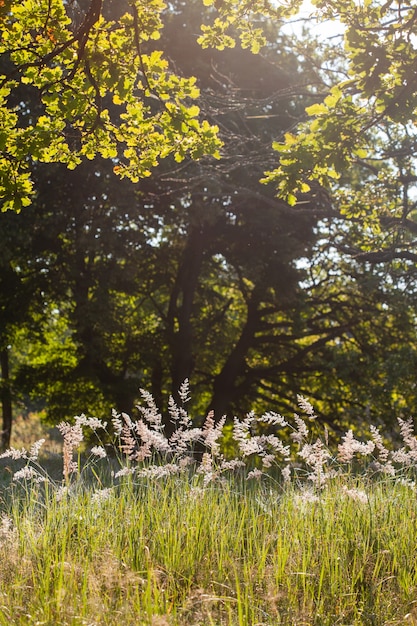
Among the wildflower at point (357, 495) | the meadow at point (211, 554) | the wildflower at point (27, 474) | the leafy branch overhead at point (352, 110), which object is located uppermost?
the leafy branch overhead at point (352, 110)

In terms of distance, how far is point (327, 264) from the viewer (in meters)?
21.4

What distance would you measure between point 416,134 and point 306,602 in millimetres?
11473

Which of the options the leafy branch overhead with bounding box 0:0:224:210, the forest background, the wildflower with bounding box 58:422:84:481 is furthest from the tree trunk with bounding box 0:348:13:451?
the wildflower with bounding box 58:422:84:481

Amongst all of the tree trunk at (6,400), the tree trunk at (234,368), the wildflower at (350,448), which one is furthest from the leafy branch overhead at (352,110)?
the tree trunk at (6,400)

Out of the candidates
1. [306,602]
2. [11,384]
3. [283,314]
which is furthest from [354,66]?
[11,384]

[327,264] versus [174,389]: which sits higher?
[327,264]

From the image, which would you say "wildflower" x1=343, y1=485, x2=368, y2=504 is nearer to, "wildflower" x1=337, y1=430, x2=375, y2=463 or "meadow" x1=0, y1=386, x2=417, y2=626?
"meadow" x1=0, y1=386, x2=417, y2=626

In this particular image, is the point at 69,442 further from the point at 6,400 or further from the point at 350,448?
the point at 6,400

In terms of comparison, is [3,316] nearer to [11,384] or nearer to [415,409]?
[11,384]

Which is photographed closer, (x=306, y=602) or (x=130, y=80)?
(x=306, y=602)

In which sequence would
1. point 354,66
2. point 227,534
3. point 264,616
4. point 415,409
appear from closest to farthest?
point 264,616
point 227,534
point 354,66
point 415,409

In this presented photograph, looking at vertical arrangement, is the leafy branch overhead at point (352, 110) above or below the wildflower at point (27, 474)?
above

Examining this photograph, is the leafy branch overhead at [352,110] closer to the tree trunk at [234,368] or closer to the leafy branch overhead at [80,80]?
the leafy branch overhead at [80,80]

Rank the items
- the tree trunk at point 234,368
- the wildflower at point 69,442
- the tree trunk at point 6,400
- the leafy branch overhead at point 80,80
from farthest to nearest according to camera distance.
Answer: the tree trunk at point 6,400 < the tree trunk at point 234,368 < the leafy branch overhead at point 80,80 < the wildflower at point 69,442
